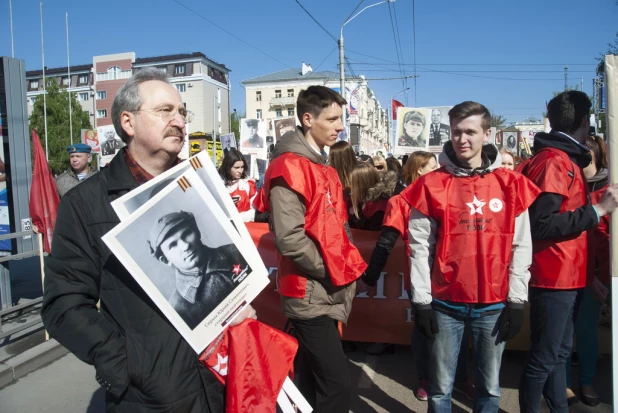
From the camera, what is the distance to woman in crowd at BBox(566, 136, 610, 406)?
314cm

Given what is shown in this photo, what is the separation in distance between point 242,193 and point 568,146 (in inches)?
175

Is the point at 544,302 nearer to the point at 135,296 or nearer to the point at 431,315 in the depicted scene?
the point at 431,315

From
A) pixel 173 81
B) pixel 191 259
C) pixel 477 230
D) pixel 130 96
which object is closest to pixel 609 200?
pixel 477 230

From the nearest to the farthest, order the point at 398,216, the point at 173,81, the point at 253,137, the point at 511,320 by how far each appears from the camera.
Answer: the point at 511,320, the point at 398,216, the point at 253,137, the point at 173,81

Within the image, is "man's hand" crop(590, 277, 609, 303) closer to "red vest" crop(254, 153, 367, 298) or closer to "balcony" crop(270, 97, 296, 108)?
"red vest" crop(254, 153, 367, 298)

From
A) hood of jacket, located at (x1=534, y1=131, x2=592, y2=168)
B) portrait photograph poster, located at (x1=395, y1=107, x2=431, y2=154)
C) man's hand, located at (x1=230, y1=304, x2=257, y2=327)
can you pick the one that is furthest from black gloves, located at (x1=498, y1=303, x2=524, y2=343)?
portrait photograph poster, located at (x1=395, y1=107, x2=431, y2=154)

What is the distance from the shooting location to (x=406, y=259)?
292cm

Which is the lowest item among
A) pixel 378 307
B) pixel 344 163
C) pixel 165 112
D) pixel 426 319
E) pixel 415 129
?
pixel 378 307

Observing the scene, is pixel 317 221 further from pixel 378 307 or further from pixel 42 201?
pixel 42 201

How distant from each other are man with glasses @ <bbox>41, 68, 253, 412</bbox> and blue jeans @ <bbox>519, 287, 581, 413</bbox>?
6.42 ft

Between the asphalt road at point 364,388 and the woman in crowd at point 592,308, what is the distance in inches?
5.8

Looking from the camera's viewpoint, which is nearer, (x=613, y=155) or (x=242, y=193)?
(x=613, y=155)

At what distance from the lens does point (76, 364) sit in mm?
4621

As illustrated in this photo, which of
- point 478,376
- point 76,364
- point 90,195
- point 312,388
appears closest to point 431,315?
point 478,376
